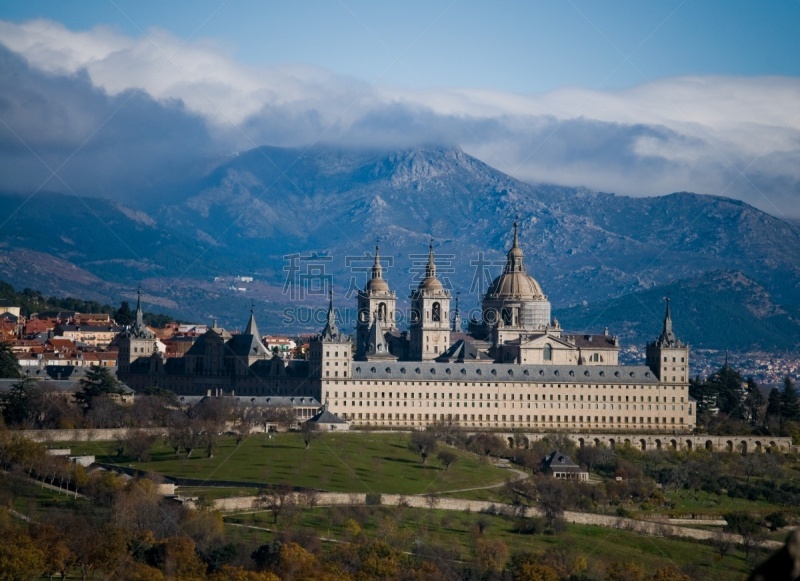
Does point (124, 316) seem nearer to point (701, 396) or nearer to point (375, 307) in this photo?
point (375, 307)

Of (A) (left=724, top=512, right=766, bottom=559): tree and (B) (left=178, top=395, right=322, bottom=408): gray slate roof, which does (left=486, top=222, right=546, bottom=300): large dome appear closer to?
(B) (left=178, top=395, right=322, bottom=408): gray slate roof

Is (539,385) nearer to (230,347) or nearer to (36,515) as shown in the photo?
(230,347)

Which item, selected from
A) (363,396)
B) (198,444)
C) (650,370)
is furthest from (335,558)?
(650,370)

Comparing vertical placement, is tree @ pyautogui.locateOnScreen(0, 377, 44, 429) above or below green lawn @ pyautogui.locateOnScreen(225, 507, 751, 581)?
above

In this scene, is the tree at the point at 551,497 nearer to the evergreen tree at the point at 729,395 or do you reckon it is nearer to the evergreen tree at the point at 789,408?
the evergreen tree at the point at 789,408

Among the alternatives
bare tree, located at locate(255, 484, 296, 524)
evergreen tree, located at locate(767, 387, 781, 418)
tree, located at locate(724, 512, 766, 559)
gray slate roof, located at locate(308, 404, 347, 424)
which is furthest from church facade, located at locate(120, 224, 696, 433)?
bare tree, located at locate(255, 484, 296, 524)

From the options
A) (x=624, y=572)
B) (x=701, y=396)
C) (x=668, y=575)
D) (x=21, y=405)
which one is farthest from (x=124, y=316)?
(x=668, y=575)

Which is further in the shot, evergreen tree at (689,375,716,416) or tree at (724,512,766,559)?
evergreen tree at (689,375,716,416)
